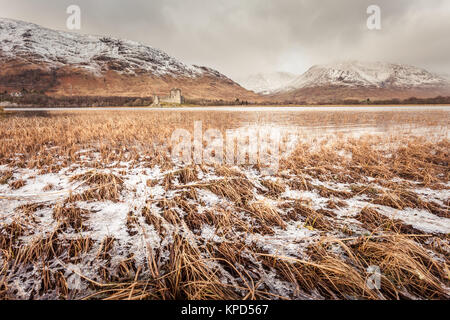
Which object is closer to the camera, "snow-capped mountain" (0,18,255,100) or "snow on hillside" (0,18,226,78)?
"snow-capped mountain" (0,18,255,100)

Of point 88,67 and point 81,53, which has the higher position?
point 81,53

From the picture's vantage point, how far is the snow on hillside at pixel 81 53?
144000 mm

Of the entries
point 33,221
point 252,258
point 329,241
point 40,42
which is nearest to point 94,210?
point 33,221

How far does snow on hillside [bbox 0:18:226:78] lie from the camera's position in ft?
472

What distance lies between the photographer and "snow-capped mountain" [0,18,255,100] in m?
114

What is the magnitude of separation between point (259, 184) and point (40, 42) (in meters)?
255

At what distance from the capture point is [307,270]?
192 cm

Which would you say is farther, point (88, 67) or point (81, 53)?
point (81, 53)

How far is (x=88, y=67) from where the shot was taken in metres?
137

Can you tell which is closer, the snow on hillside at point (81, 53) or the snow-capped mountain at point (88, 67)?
the snow-capped mountain at point (88, 67)

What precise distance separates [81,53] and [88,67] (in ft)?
165
